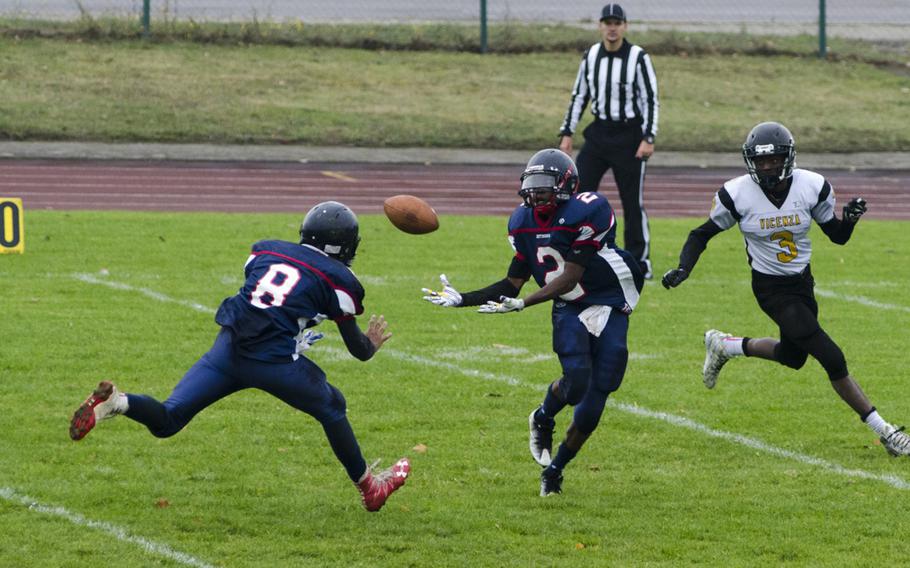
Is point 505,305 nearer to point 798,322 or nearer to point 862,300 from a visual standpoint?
point 798,322

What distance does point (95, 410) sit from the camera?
6.12 m

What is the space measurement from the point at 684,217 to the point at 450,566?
11.5 m

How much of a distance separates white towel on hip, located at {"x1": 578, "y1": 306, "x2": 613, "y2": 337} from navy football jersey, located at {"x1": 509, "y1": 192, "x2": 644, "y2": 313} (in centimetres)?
3

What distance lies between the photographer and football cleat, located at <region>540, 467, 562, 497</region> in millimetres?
6930

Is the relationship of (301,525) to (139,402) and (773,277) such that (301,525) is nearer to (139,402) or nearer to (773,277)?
(139,402)

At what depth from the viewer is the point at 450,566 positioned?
593 centimetres

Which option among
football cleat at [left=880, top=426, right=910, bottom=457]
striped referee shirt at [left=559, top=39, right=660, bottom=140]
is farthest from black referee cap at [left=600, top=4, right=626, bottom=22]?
football cleat at [left=880, top=426, right=910, bottom=457]

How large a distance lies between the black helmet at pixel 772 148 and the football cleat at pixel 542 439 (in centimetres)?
168

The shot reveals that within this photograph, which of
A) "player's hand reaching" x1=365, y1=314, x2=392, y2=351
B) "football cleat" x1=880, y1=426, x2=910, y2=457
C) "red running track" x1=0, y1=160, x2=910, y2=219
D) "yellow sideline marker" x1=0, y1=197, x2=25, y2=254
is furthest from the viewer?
"red running track" x1=0, y1=160, x2=910, y2=219

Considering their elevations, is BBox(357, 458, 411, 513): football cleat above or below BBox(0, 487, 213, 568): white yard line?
above

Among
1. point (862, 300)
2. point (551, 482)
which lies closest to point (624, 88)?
point (862, 300)

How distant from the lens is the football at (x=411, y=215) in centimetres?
773

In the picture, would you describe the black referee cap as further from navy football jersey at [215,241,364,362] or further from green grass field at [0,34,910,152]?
green grass field at [0,34,910,152]

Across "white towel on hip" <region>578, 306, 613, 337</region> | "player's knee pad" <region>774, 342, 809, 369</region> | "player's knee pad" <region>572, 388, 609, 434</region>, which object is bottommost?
"player's knee pad" <region>774, 342, 809, 369</region>
